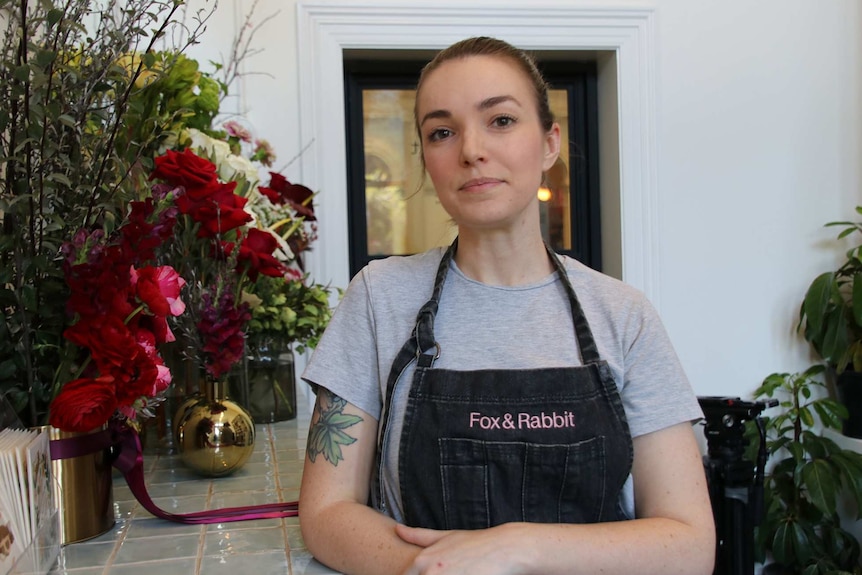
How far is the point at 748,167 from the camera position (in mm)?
3031

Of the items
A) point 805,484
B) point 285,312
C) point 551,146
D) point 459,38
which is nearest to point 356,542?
point 551,146

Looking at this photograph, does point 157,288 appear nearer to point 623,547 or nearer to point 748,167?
point 623,547

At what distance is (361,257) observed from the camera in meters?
3.11

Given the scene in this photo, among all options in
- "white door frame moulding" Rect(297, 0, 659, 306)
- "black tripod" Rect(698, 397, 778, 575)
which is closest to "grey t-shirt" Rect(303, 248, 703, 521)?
"black tripod" Rect(698, 397, 778, 575)

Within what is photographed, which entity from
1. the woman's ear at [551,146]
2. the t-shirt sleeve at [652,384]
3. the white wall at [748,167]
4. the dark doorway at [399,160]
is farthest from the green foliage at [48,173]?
the white wall at [748,167]

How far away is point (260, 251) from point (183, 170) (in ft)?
0.76

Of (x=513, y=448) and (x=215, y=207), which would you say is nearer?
(x=513, y=448)

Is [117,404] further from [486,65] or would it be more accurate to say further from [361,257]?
[361,257]

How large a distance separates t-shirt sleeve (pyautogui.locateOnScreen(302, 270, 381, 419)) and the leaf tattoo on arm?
0.02 metres

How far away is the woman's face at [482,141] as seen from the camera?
107 cm

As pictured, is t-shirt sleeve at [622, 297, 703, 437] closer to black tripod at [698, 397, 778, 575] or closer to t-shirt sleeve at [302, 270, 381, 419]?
t-shirt sleeve at [302, 270, 381, 419]

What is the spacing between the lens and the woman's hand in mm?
854

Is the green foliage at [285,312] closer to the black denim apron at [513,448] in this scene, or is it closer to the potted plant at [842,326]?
the black denim apron at [513,448]

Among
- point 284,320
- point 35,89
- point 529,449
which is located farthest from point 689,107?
point 35,89
